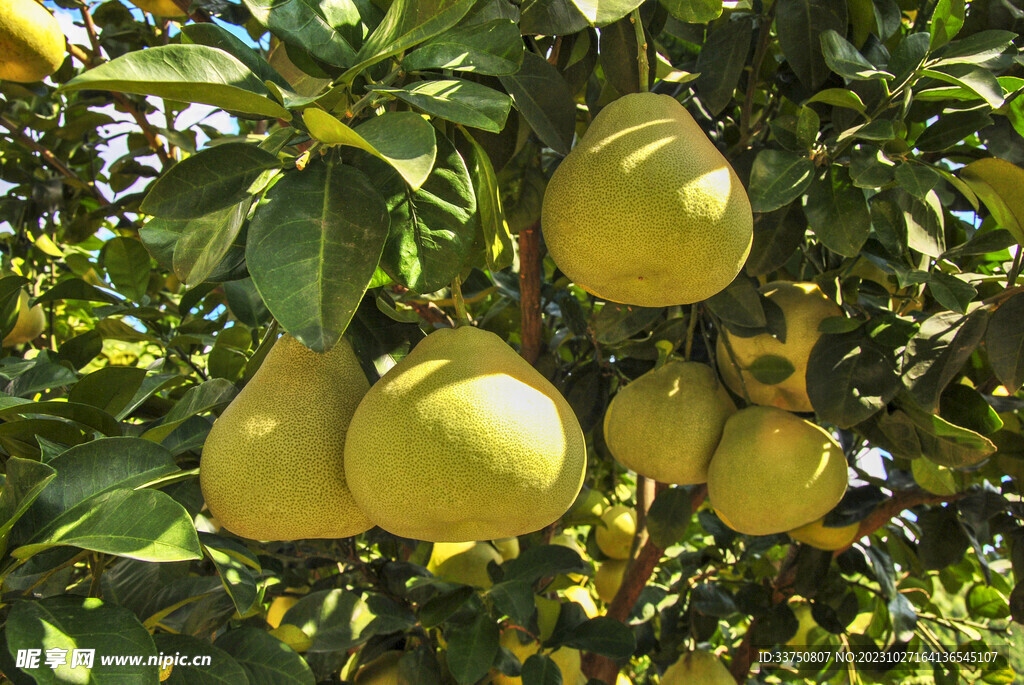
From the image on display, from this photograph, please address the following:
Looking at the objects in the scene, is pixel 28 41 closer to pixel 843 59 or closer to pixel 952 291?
pixel 843 59

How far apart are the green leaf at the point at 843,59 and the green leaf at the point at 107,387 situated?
1.07m

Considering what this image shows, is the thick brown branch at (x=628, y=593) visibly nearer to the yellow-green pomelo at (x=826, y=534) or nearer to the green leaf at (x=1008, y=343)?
the yellow-green pomelo at (x=826, y=534)

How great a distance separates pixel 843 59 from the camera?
3.51 feet

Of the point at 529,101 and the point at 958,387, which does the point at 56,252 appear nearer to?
the point at 529,101

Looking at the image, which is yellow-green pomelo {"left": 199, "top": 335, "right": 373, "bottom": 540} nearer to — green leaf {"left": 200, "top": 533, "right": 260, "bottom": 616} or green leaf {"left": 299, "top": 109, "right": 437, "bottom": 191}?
green leaf {"left": 200, "top": 533, "right": 260, "bottom": 616}

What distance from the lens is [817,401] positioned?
4.40 ft

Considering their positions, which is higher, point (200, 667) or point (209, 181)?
point (209, 181)

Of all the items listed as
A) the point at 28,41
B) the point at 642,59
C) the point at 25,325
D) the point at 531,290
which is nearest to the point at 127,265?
the point at 28,41

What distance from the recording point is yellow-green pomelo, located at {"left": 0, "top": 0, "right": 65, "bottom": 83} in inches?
58.1

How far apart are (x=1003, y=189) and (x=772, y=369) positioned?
1.55ft

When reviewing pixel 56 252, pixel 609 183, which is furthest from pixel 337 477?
pixel 56 252

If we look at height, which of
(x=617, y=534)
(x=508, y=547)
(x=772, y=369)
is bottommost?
(x=617, y=534)

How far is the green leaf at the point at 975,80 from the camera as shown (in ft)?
3.10

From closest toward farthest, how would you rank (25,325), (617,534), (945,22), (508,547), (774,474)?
(945,22)
(774,474)
(508,547)
(25,325)
(617,534)
